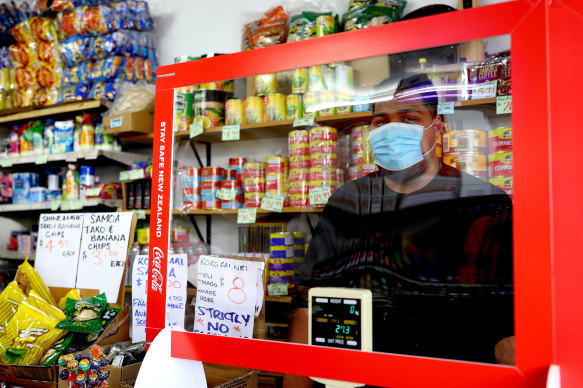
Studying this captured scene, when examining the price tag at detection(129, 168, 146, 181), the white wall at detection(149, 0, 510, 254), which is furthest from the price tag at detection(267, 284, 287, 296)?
the price tag at detection(129, 168, 146, 181)

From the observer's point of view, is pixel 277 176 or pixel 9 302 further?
pixel 9 302

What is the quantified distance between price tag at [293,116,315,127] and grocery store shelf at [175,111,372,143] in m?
0.02

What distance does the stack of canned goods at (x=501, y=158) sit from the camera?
931 millimetres

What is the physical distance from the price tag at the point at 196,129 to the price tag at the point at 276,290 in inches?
21.5

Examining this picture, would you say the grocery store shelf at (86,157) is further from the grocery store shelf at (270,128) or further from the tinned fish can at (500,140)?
the tinned fish can at (500,140)

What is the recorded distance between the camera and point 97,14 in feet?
12.9

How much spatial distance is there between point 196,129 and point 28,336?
3.70 ft

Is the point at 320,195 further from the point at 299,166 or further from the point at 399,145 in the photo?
the point at 399,145

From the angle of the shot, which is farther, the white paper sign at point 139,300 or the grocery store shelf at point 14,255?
the grocery store shelf at point 14,255

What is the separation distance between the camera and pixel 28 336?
205 cm

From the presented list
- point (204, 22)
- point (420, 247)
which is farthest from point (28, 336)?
point (204, 22)

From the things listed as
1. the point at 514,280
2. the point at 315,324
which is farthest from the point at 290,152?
the point at 514,280

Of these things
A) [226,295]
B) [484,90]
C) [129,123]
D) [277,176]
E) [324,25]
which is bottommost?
[226,295]

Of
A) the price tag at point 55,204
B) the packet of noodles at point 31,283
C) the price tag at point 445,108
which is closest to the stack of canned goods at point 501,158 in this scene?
the price tag at point 445,108
